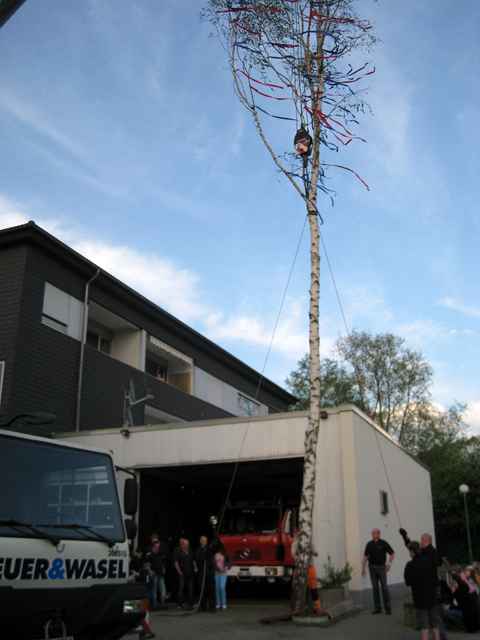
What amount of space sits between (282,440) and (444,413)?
38.0 meters

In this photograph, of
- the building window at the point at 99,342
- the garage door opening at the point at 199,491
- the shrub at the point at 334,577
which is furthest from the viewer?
the building window at the point at 99,342

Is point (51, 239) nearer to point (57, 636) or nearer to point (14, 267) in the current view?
point (14, 267)

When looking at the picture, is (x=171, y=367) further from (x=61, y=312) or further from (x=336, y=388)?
(x=336, y=388)

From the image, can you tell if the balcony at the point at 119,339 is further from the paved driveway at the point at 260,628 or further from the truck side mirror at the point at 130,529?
the truck side mirror at the point at 130,529

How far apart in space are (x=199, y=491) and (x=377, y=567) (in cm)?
1272

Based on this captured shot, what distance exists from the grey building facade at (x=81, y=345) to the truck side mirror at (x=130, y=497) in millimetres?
10351

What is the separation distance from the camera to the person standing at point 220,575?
50.0 ft

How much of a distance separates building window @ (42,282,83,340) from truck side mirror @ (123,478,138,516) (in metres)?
12.9

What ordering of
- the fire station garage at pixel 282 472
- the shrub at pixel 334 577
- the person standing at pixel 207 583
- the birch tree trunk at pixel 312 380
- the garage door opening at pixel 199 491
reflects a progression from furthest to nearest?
the garage door opening at pixel 199 491 < the fire station garage at pixel 282 472 < the person standing at pixel 207 583 < the shrub at pixel 334 577 < the birch tree trunk at pixel 312 380

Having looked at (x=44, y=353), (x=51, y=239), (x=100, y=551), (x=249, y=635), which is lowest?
(x=249, y=635)

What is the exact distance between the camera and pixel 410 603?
12.3 m

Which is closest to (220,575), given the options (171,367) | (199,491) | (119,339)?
(199,491)

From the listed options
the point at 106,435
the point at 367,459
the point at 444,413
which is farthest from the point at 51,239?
the point at 444,413

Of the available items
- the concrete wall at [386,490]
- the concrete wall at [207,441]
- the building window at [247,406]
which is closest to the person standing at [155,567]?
the concrete wall at [207,441]
